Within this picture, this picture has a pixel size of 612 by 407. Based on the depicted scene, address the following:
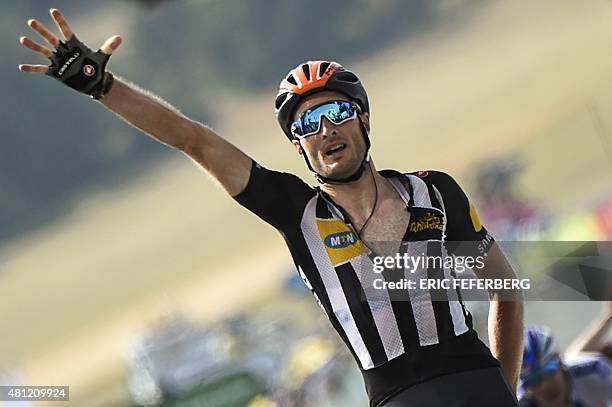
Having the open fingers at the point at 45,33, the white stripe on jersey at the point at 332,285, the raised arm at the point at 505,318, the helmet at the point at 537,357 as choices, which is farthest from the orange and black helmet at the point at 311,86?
the helmet at the point at 537,357

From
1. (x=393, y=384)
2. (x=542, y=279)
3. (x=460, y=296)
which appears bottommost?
(x=393, y=384)

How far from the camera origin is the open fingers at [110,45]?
4.02 m

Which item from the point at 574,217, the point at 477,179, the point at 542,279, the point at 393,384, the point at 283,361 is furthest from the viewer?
the point at 477,179

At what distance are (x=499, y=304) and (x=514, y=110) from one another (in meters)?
13.1

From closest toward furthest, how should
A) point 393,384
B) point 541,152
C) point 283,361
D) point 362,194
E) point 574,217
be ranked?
point 393,384
point 362,194
point 283,361
point 574,217
point 541,152

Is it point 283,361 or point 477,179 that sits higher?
point 477,179

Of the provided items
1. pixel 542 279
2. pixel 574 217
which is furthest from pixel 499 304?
pixel 574 217

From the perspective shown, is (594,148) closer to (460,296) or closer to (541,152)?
(541,152)

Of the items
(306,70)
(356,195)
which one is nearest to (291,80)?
(306,70)

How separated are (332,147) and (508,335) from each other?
126cm

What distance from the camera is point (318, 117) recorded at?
4344mm

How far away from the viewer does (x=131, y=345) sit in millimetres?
12977

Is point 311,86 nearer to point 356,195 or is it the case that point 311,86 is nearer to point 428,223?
point 356,195

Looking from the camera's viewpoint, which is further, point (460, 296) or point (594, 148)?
point (594, 148)
